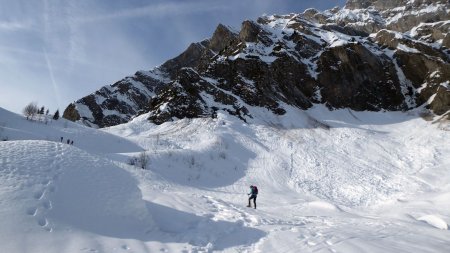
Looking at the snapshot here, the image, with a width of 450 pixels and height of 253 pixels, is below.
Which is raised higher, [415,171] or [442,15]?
[442,15]

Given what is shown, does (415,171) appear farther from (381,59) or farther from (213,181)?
(381,59)

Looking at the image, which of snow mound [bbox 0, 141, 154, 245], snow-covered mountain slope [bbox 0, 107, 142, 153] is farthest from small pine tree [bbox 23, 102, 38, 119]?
snow mound [bbox 0, 141, 154, 245]

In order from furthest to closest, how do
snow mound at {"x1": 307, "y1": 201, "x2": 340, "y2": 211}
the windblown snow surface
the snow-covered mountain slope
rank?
the snow-covered mountain slope, snow mound at {"x1": 307, "y1": 201, "x2": 340, "y2": 211}, the windblown snow surface

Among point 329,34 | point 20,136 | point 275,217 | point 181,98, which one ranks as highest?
point 329,34

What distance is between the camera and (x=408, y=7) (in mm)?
106438

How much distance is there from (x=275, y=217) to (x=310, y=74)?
5178 centimetres

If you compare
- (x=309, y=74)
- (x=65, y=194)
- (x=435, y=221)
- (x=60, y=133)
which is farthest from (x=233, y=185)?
(x=309, y=74)

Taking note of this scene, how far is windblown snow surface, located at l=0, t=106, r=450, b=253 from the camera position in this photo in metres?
10.0

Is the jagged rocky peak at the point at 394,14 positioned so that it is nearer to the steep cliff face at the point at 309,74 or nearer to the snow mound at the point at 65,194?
the steep cliff face at the point at 309,74

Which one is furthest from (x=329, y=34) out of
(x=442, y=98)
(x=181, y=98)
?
(x=181, y=98)

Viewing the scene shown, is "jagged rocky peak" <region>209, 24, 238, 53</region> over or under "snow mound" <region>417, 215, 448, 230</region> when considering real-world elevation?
over

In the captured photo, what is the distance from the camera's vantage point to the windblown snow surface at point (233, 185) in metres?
10.0

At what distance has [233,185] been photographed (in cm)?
2869

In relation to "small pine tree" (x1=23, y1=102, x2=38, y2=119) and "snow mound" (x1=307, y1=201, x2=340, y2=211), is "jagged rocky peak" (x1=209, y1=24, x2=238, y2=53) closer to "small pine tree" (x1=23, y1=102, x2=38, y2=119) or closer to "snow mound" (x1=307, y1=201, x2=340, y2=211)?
"small pine tree" (x1=23, y1=102, x2=38, y2=119)
